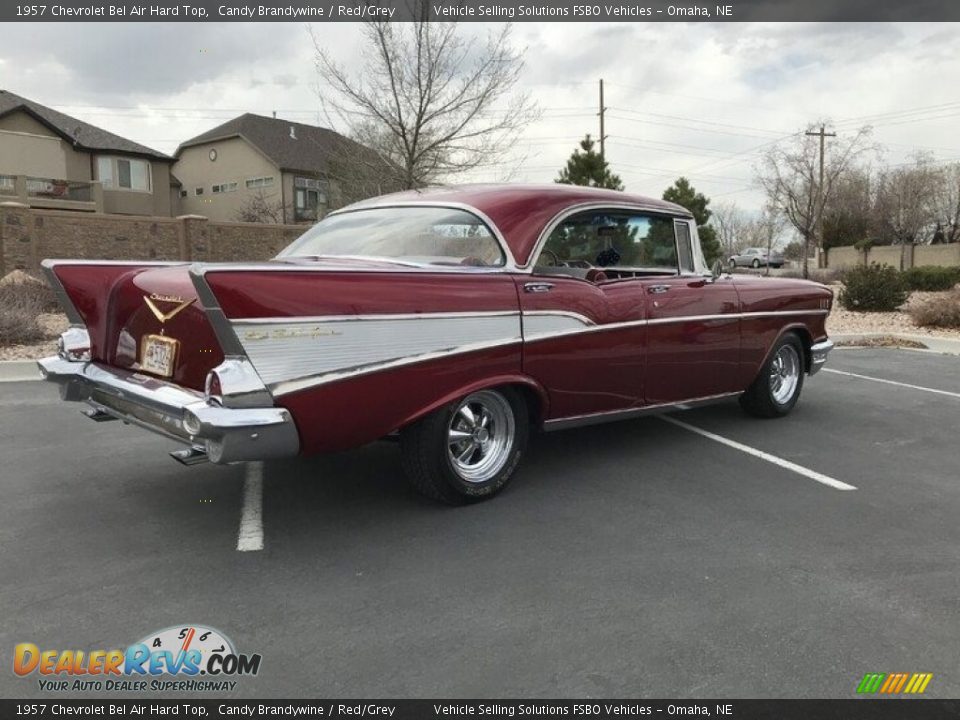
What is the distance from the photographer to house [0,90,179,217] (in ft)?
102

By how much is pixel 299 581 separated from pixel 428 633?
0.73 metres

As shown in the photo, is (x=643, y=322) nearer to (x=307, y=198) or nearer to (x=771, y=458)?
(x=771, y=458)

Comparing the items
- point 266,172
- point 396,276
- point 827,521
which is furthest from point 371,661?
point 266,172

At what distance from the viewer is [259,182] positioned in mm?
41812

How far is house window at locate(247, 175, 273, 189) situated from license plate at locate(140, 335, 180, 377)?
1564 inches

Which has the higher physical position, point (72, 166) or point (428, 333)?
point (72, 166)

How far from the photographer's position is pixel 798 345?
648 centimetres

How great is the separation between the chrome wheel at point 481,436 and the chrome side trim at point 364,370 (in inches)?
10.4

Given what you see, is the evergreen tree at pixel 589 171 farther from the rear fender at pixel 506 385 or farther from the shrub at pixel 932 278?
the rear fender at pixel 506 385

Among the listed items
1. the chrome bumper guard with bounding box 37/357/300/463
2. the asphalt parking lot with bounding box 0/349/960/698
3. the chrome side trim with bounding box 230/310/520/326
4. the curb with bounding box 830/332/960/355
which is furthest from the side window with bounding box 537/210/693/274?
the curb with bounding box 830/332/960/355

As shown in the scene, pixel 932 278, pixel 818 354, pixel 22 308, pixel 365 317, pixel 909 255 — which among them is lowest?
pixel 818 354

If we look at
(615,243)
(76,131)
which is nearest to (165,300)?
(615,243)

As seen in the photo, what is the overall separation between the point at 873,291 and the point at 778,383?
421 inches
